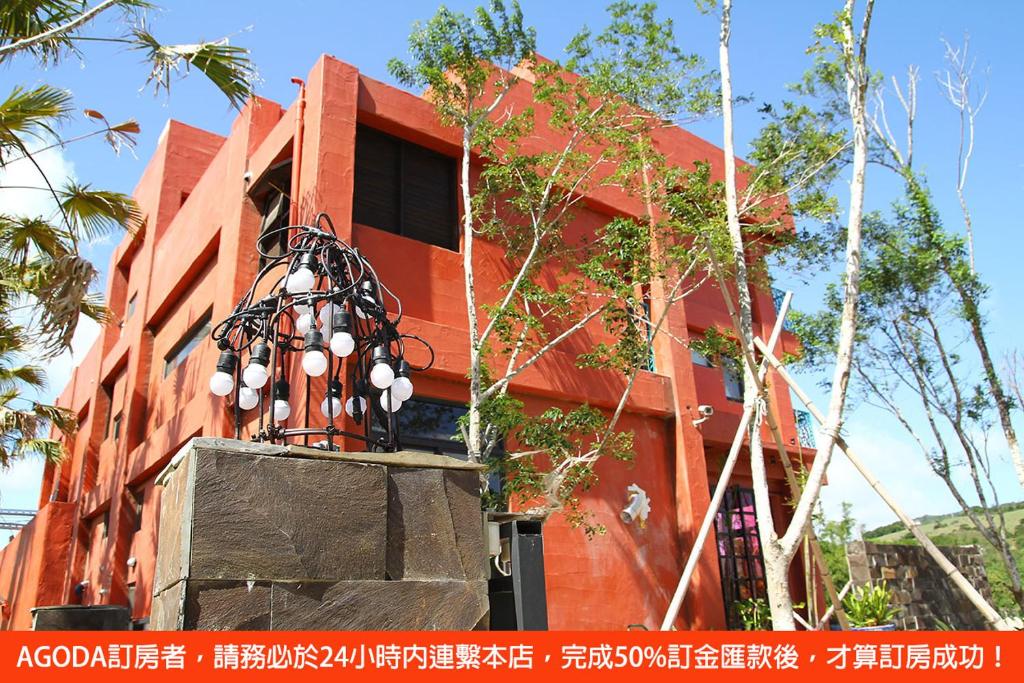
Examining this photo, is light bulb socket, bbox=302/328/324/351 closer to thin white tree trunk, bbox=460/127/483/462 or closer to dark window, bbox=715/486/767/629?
thin white tree trunk, bbox=460/127/483/462

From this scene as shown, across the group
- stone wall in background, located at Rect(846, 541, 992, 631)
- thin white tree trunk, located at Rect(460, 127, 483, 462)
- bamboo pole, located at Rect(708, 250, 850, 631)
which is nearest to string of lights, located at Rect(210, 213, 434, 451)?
thin white tree trunk, located at Rect(460, 127, 483, 462)

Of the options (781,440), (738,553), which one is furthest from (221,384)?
(738,553)

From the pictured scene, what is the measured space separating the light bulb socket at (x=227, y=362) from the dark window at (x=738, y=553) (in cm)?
966

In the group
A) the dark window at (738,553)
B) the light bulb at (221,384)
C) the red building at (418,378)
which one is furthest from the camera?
the dark window at (738,553)

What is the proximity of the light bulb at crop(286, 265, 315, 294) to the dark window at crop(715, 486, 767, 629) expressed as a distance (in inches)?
382

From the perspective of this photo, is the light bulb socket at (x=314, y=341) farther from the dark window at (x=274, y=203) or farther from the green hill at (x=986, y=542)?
the green hill at (x=986, y=542)

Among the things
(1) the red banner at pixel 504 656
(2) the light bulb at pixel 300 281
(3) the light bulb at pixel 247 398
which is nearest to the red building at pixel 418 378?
(3) the light bulb at pixel 247 398

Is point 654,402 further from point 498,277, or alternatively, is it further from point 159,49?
point 159,49

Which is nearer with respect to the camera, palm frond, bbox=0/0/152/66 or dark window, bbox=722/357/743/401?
palm frond, bbox=0/0/152/66

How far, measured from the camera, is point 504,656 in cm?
376

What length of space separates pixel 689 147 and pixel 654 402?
6.20 metres

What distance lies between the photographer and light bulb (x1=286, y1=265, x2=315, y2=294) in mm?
5363

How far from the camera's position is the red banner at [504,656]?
10.9 feet

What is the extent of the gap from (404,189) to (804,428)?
10.2 meters
